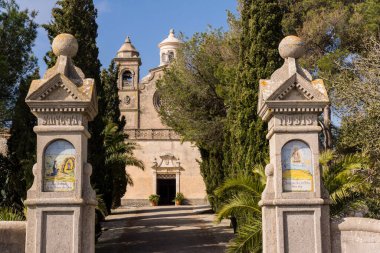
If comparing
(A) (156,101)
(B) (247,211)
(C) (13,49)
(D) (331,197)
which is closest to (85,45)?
(C) (13,49)

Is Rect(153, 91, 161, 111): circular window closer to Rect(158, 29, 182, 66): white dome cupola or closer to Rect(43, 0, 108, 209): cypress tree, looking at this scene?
Rect(158, 29, 182, 66): white dome cupola

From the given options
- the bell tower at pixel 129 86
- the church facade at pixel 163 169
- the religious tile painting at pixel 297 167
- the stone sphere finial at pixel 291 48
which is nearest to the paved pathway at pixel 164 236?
the religious tile painting at pixel 297 167

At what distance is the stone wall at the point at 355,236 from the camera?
323 inches

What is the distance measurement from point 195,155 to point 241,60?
79.3 feet

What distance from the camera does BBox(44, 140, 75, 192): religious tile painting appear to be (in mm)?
8859

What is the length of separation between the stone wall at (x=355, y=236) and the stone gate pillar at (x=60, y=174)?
3.91 meters

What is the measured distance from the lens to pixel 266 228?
353 inches

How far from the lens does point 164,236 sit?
19203 millimetres

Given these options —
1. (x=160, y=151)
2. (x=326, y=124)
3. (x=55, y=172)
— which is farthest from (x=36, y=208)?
(x=160, y=151)

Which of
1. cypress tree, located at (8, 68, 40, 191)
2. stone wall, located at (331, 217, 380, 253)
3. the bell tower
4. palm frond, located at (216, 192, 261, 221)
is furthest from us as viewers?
the bell tower

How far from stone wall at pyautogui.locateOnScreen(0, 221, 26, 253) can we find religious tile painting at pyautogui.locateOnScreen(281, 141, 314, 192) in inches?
167

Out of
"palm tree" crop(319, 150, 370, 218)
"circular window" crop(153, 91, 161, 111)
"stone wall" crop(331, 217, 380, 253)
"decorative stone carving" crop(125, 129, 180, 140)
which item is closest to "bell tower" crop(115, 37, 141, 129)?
"circular window" crop(153, 91, 161, 111)

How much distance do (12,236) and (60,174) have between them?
1235 mm

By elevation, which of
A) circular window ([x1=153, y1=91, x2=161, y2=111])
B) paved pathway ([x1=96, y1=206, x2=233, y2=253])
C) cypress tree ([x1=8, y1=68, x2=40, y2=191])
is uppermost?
circular window ([x1=153, y1=91, x2=161, y2=111])
